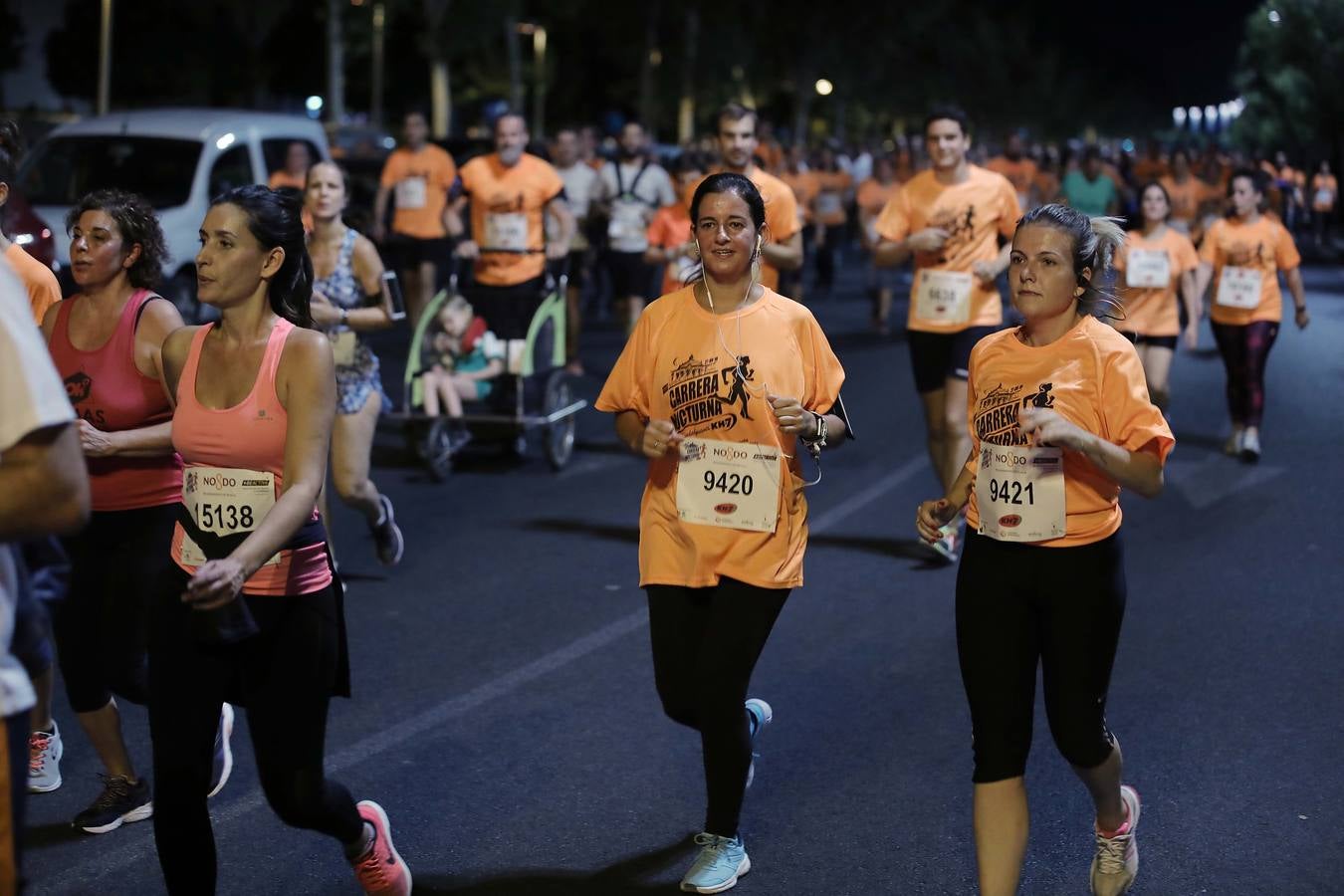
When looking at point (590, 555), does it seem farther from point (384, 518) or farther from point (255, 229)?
point (255, 229)

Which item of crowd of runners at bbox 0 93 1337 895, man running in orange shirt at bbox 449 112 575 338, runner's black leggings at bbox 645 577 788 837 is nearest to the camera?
crowd of runners at bbox 0 93 1337 895

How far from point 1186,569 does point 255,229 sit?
5.66 m

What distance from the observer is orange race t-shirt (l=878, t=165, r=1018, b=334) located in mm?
8688

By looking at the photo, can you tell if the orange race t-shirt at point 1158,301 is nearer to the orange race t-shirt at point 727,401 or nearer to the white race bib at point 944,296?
the white race bib at point 944,296

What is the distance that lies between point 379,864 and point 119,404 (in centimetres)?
150

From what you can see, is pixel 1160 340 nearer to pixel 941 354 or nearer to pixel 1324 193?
pixel 941 354

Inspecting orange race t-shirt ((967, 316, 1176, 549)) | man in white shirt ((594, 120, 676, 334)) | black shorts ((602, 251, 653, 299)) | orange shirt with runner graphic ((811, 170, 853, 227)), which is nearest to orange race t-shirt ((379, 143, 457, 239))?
man in white shirt ((594, 120, 676, 334))

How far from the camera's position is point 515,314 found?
11.0m

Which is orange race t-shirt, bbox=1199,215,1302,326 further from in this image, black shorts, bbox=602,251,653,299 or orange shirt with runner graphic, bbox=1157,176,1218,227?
orange shirt with runner graphic, bbox=1157,176,1218,227

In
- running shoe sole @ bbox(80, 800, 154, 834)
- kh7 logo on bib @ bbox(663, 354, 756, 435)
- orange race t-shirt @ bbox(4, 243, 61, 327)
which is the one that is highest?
orange race t-shirt @ bbox(4, 243, 61, 327)

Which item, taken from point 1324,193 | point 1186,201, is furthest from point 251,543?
point 1324,193

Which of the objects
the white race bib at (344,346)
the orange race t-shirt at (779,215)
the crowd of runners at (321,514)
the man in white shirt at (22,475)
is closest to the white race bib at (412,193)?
the orange race t-shirt at (779,215)

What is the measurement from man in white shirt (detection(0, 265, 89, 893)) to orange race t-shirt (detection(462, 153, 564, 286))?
909 cm

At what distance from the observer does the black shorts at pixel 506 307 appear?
36.2ft
